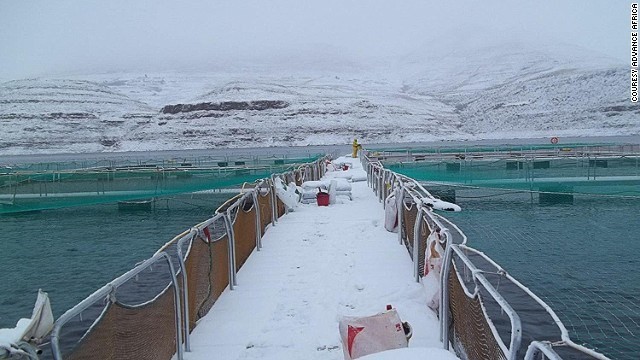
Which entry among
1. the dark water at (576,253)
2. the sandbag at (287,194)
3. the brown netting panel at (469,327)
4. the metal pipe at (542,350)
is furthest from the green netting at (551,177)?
the metal pipe at (542,350)

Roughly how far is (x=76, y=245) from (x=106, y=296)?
15032mm

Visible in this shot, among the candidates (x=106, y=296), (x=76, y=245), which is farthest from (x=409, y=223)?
(x=76, y=245)

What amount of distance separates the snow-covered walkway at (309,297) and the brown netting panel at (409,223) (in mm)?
202

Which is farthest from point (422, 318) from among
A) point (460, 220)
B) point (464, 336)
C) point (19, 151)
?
point (19, 151)

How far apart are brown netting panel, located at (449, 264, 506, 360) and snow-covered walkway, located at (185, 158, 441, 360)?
48cm

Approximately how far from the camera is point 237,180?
22.3m

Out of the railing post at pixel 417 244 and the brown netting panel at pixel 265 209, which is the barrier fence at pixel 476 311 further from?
the brown netting panel at pixel 265 209

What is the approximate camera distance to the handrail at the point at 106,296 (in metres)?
3.45

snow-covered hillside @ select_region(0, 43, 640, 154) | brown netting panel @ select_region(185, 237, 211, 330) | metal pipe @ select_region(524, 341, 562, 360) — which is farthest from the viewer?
snow-covered hillside @ select_region(0, 43, 640, 154)

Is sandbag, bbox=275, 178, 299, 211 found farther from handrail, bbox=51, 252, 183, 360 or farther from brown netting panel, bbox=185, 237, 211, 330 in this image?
handrail, bbox=51, 252, 183, 360

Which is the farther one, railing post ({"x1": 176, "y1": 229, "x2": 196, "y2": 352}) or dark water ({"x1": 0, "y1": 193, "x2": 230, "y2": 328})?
dark water ({"x1": 0, "y1": 193, "x2": 230, "y2": 328})

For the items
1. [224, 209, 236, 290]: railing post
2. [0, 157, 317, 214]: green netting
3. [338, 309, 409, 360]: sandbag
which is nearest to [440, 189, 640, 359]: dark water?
[338, 309, 409, 360]: sandbag

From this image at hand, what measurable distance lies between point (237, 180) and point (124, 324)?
17926mm

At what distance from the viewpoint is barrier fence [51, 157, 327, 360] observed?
4.06m
